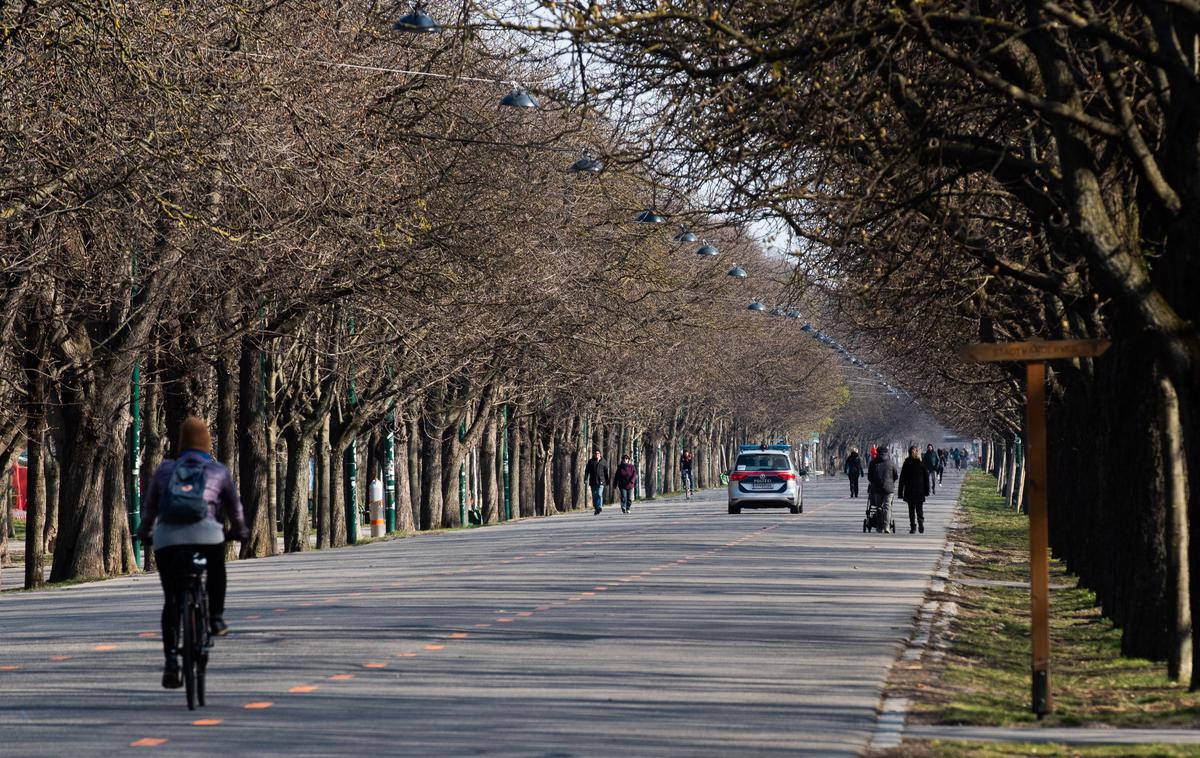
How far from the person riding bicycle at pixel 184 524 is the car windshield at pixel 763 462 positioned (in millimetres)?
42073

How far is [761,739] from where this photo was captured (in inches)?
406

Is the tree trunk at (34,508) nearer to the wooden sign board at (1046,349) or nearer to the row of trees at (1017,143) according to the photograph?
the row of trees at (1017,143)

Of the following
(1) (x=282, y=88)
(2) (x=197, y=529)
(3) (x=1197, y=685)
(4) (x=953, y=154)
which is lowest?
(3) (x=1197, y=685)

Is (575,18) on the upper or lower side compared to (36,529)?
upper

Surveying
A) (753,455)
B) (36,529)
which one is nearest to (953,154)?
(36,529)

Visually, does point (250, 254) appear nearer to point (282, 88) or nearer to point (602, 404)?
point (282, 88)

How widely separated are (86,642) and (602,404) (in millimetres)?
Answer: 48455

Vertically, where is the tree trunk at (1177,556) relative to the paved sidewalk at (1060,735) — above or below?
above

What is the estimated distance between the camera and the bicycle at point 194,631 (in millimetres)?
11695

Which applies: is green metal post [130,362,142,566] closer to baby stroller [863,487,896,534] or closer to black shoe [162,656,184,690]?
baby stroller [863,487,896,534]

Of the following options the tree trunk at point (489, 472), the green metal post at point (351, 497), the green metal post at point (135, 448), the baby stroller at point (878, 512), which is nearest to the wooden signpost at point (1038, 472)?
the green metal post at point (135, 448)

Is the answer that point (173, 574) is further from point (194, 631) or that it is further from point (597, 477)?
point (597, 477)

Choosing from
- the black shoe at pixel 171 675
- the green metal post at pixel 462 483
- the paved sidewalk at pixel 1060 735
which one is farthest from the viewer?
the green metal post at pixel 462 483

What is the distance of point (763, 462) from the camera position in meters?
54.5
